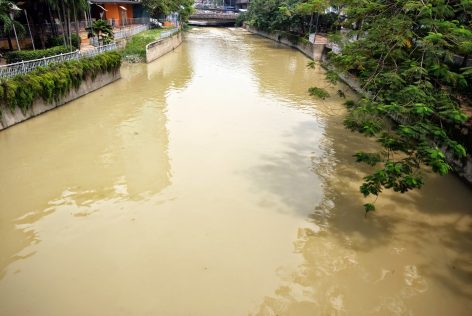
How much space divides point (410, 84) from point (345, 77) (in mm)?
17597

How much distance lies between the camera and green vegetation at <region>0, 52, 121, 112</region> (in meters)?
13.2

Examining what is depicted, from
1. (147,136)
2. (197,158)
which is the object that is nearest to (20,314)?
(197,158)

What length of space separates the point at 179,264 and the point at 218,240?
1143mm

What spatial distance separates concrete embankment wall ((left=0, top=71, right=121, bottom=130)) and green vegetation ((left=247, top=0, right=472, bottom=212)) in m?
12.1

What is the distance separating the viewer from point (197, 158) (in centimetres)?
1191

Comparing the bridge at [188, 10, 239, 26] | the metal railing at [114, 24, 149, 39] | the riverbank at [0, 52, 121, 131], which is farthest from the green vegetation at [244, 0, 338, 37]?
the riverbank at [0, 52, 121, 131]

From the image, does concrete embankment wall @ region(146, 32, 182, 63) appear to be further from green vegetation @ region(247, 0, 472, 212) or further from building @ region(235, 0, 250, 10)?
building @ region(235, 0, 250, 10)

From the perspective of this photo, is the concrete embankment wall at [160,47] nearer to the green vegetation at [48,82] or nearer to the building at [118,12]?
the building at [118,12]

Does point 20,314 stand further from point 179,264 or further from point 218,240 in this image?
point 218,240

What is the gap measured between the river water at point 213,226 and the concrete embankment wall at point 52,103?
39 centimetres

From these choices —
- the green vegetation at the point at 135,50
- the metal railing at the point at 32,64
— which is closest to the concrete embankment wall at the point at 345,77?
the metal railing at the point at 32,64

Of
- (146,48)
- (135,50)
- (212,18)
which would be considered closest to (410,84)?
(146,48)

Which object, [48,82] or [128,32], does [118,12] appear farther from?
[48,82]

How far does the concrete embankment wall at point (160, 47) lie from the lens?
29.8m
